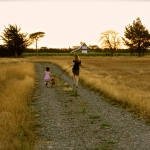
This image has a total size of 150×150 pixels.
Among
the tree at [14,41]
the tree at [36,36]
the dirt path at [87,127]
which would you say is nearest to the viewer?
the dirt path at [87,127]

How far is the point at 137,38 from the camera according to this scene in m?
96.8

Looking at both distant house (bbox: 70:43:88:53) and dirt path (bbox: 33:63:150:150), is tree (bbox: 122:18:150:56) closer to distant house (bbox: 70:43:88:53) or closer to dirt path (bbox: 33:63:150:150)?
distant house (bbox: 70:43:88:53)

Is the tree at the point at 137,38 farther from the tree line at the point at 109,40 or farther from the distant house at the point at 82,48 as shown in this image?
the distant house at the point at 82,48

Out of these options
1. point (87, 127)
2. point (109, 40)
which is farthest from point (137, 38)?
point (87, 127)

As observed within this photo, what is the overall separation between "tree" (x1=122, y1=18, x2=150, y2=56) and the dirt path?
85677 millimetres

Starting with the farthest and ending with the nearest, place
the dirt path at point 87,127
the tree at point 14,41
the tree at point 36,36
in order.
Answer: the tree at point 36,36, the tree at point 14,41, the dirt path at point 87,127

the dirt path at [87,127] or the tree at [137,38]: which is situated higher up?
the tree at [137,38]

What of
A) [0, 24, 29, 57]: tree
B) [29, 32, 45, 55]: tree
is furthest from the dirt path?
[29, 32, 45, 55]: tree

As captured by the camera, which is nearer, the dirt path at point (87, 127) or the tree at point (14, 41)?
the dirt path at point (87, 127)

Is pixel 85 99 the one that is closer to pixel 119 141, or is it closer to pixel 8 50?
pixel 119 141

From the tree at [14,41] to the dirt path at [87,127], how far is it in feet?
251

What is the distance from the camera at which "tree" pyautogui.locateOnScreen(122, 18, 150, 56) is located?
314 ft

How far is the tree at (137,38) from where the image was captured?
95794mm

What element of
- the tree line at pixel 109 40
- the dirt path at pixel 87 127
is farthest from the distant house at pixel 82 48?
the dirt path at pixel 87 127
